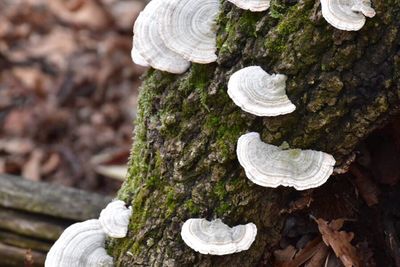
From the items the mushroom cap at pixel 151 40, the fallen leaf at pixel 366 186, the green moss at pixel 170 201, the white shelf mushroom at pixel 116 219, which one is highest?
the mushroom cap at pixel 151 40

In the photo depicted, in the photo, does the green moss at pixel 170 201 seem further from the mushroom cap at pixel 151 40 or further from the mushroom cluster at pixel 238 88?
the mushroom cap at pixel 151 40

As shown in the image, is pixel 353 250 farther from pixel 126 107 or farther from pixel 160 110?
pixel 126 107

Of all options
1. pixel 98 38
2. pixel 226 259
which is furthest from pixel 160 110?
pixel 98 38

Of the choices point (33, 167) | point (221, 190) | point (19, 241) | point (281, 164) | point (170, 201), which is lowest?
point (33, 167)

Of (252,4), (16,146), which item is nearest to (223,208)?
(252,4)

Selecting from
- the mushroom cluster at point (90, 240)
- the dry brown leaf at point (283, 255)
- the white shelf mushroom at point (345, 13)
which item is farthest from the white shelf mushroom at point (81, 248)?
the white shelf mushroom at point (345, 13)

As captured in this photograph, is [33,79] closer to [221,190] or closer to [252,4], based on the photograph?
[221,190]
